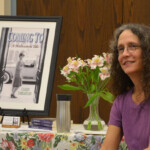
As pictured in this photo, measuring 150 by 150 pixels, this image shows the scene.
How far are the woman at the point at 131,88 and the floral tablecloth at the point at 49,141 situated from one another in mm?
124

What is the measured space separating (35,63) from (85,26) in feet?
2.67

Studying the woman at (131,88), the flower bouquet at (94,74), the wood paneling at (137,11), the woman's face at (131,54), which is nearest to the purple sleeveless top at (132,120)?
the woman at (131,88)

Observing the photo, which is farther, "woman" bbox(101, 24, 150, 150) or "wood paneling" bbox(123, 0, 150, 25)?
"wood paneling" bbox(123, 0, 150, 25)

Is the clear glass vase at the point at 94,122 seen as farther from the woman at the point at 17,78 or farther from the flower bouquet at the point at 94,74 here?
the woman at the point at 17,78

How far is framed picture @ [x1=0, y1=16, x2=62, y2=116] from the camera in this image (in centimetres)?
188

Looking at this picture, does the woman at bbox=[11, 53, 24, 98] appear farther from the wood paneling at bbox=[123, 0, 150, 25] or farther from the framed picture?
the wood paneling at bbox=[123, 0, 150, 25]

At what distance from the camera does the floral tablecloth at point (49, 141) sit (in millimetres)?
1587

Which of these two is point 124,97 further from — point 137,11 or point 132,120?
point 137,11

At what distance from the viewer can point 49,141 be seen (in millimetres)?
1624

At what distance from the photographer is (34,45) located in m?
1.95

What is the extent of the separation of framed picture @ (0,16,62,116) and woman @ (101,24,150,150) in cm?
49

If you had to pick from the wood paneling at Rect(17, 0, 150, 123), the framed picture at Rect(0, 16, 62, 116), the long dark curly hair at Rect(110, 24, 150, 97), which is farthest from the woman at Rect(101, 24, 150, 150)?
the wood paneling at Rect(17, 0, 150, 123)

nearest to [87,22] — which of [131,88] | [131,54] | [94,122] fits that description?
[94,122]

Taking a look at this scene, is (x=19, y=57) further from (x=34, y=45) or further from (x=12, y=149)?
(x=12, y=149)
